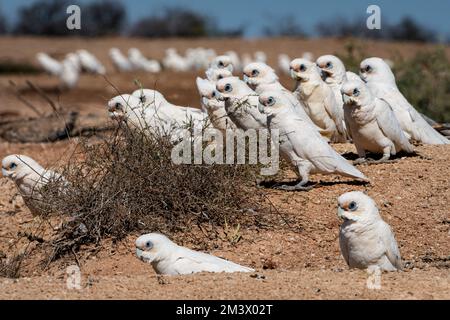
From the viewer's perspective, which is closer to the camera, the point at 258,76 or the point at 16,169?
the point at 16,169

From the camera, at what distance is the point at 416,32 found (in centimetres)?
4966

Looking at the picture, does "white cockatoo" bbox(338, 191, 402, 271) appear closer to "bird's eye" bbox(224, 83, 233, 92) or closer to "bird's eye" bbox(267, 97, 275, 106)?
"bird's eye" bbox(267, 97, 275, 106)

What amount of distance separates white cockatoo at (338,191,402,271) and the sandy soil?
231 mm

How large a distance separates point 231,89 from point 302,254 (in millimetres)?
1895

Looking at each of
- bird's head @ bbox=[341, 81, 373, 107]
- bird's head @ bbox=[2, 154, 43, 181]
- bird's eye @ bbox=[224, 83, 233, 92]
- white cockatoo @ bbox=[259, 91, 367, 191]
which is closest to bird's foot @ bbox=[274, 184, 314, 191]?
white cockatoo @ bbox=[259, 91, 367, 191]

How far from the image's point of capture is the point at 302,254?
28.0 ft

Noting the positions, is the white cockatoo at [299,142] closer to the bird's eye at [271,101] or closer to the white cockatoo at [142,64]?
the bird's eye at [271,101]

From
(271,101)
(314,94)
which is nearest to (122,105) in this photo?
(271,101)

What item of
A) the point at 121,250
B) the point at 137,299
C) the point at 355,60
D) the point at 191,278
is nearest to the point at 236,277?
the point at 191,278

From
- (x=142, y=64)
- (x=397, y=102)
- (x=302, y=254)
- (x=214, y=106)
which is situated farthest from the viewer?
(x=142, y=64)

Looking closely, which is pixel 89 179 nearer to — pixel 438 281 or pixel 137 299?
pixel 137 299

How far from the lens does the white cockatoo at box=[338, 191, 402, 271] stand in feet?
24.1

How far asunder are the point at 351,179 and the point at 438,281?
3020 mm

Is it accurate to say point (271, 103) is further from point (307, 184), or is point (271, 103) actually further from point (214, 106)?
point (214, 106)
